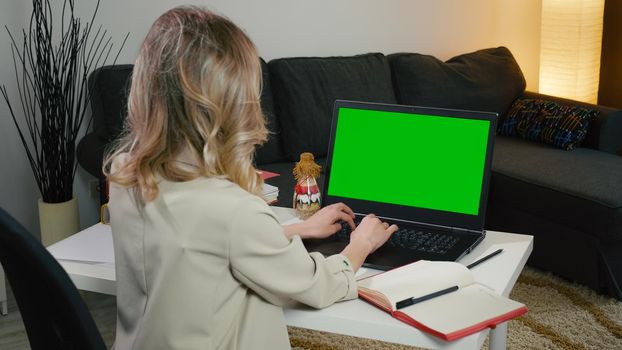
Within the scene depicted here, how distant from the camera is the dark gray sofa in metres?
2.84

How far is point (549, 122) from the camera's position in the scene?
359 cm

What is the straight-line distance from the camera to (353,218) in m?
1.82

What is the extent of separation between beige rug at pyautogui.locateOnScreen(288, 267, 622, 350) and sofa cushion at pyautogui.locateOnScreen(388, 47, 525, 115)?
106 centimetres

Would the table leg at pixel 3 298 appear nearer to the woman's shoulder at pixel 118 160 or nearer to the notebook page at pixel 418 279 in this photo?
the woman's shoulder at pixel 118 160

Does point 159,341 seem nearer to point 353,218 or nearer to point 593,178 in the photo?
point 353,218

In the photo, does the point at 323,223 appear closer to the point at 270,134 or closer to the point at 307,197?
the point at 307,197

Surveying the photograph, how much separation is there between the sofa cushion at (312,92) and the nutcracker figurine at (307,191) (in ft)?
4.43

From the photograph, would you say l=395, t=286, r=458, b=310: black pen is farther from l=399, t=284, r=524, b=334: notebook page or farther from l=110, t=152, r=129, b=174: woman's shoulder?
l=110, t=152, r=129, b=174: woman's shoulder

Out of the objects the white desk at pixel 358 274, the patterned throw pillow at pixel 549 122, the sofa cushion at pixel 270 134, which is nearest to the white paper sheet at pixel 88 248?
the white desk at pixel 358 274

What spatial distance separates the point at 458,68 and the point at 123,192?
280 centimetres

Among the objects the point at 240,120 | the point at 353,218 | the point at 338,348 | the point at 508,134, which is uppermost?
the point at 240,120

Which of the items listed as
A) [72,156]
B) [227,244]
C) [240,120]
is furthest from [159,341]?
[72,156]

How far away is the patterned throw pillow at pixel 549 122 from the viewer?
3496mm

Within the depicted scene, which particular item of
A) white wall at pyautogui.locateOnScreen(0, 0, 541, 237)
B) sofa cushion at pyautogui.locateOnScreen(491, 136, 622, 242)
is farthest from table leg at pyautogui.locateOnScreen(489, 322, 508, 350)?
white wall at pyautogui.locateOnScreen(0, 0, 541, 237)
